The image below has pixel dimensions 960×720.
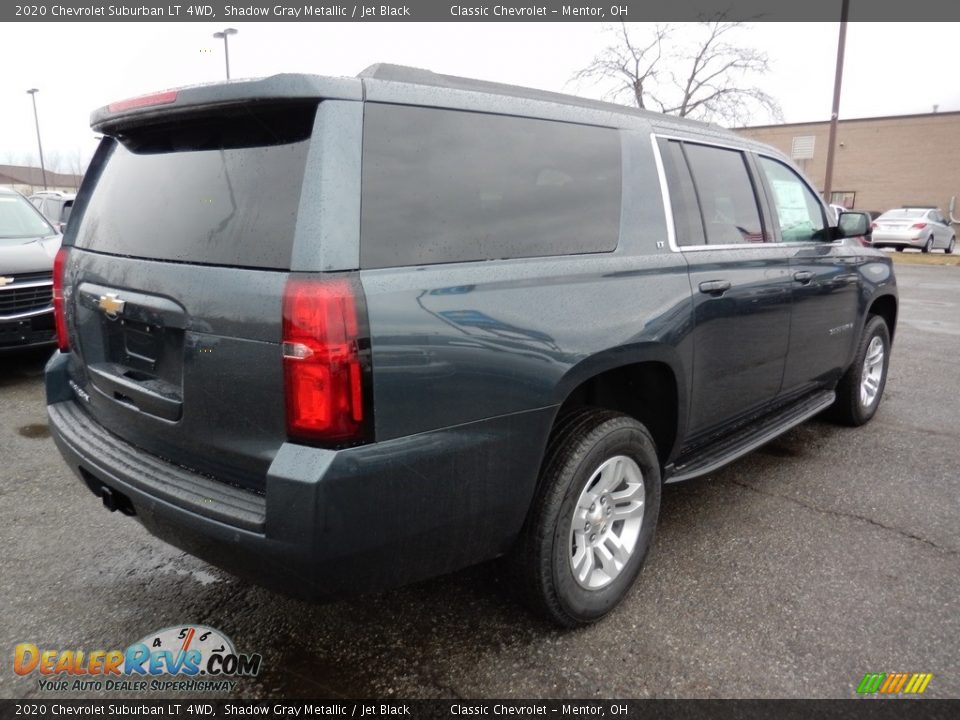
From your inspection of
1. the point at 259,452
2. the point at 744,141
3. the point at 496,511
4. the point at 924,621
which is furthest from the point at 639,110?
the point at 924,621

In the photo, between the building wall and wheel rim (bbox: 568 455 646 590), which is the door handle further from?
the building wall

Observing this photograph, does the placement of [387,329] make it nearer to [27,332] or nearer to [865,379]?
[865,379]

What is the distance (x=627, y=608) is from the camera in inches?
105

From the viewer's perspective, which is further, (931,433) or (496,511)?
(931,433)

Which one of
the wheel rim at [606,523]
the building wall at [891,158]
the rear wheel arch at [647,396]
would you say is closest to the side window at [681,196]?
the rear wheel arch at [647,396]

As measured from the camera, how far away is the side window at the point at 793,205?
3793mm

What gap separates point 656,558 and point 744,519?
0.66 m

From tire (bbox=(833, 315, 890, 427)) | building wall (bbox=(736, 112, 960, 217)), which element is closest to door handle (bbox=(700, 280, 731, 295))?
tire (bbox=(833, 315, 890, 427))

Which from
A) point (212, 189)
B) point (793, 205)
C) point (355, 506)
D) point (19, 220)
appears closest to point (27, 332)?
point (19, 220)

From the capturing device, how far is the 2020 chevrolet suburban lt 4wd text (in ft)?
5.88

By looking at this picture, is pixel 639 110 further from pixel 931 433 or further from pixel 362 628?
pixel 931 433

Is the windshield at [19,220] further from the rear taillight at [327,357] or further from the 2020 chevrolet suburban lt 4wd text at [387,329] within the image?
the rear taillight at [327,357]

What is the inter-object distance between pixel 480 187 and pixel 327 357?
0.78m

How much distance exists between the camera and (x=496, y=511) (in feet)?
6.93
